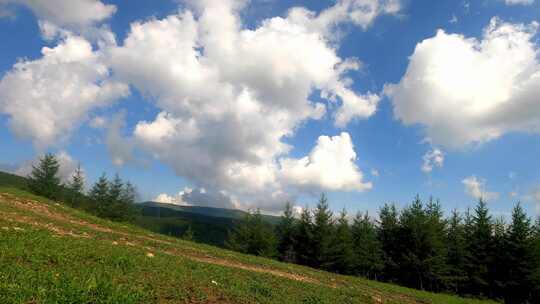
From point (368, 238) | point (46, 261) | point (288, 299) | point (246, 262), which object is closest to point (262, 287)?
point (288, 299)

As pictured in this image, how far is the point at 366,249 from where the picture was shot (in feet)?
221

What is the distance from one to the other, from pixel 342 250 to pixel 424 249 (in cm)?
1371

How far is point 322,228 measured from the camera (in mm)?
62844

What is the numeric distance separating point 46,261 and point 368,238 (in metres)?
63.5

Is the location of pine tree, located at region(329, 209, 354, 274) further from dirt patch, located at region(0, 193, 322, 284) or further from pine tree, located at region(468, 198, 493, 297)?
dirt patch, located at region(0, 193, 322, 284)

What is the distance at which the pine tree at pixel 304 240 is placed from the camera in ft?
206

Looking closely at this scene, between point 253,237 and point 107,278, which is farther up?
point 107,278

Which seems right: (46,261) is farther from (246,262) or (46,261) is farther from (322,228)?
(322,228)

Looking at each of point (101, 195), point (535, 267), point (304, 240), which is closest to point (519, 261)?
point (535, 267)

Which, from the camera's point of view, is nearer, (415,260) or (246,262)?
(246,262)

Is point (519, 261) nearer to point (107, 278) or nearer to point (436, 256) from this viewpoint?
point (436, 256)

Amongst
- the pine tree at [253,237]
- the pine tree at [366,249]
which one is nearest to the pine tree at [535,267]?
the pine tree at [366,249]

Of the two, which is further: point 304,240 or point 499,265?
point 304,240

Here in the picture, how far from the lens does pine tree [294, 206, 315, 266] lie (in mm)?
62656
